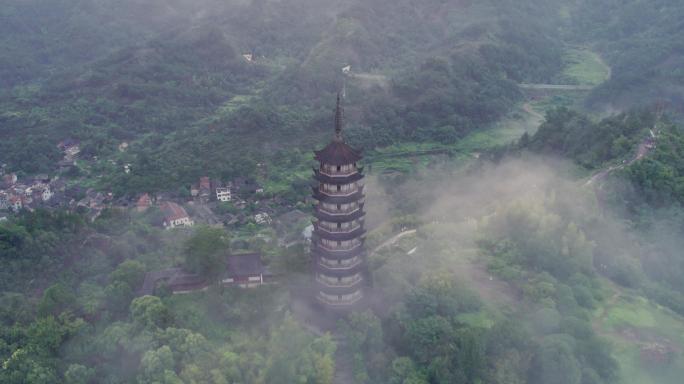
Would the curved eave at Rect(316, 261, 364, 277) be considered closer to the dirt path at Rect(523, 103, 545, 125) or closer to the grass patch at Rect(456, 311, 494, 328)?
the grass patch at Rect(456, 311, 494, 328)

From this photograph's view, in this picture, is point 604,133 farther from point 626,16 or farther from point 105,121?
point 626,16

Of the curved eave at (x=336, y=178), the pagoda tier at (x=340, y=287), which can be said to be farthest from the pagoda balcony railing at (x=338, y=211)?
the pagoda tier at (x=340, y=287)

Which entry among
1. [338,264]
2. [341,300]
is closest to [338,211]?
[338,264]

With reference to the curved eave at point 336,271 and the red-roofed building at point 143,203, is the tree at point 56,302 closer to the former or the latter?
the curved eave at point 336,271

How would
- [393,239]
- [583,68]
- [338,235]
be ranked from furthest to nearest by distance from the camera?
[583,68]
[393,239]
[338,235]

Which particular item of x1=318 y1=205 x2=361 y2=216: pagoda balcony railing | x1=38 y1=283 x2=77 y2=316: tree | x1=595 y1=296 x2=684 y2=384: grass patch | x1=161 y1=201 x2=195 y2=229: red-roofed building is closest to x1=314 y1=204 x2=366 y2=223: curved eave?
x1=318 y1=205 x2=361 y2=216: pagoda balcony railing

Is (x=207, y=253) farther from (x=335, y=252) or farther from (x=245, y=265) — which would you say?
(x=335, y=252)
